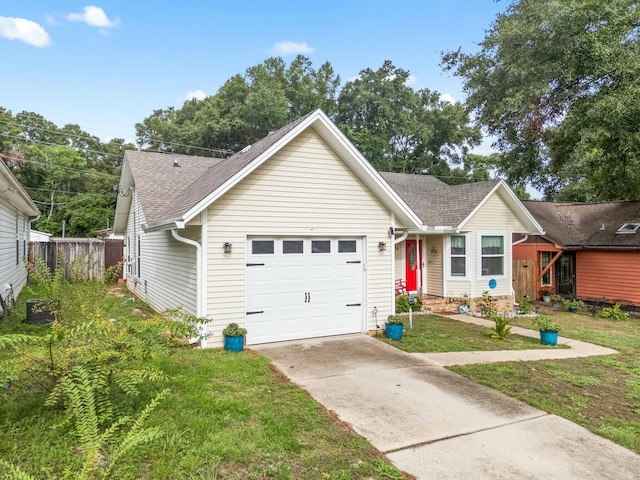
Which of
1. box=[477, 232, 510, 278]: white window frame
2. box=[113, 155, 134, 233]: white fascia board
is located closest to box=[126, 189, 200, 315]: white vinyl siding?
box=[113, 155, 134, 233]: white fascia board

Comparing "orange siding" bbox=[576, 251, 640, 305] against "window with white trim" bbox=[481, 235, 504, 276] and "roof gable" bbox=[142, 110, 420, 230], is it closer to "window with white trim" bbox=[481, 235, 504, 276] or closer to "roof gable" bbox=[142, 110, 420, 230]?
"window with white trim" bbox=[481, 235, 504, 276]

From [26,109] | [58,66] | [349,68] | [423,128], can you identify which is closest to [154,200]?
[58,66]

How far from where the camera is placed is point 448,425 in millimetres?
4527

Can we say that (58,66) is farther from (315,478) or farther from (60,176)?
(315,478)

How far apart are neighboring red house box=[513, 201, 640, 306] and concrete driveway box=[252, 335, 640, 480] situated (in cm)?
1025

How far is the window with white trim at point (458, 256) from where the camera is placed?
13305mm

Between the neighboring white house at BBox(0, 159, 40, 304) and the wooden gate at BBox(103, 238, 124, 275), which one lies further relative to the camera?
the wooden gate at BBox(103, 238, 124, 275)

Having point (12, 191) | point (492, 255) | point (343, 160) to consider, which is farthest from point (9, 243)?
point (492, 255)

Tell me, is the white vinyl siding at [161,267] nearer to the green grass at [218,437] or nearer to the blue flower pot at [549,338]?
the green grass at [218,437]

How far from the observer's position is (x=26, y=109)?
42969 mm

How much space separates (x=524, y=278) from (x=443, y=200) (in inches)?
201

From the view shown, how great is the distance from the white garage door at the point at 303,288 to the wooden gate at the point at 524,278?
9.79 metres

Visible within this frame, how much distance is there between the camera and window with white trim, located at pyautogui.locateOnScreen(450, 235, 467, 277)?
43.7 feet

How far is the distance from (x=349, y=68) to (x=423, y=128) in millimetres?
8631
